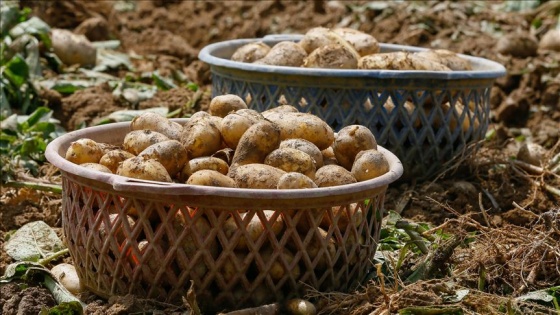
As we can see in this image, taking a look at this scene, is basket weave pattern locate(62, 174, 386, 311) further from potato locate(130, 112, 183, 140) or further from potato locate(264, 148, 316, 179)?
potato locate(130, 112, 183, 140)

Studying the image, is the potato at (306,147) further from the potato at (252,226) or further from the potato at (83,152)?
the potato at (83,152)

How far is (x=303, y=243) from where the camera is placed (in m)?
2.60

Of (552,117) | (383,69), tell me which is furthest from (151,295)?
(552,117)

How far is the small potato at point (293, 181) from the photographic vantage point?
260 cm

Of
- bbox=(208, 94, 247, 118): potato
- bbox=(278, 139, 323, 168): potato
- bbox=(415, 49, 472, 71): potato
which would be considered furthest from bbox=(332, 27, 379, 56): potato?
bbox=(278, 139, 323, 168): potato

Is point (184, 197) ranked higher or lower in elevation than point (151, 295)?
higher

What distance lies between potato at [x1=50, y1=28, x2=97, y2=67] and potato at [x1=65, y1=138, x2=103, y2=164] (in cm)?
286

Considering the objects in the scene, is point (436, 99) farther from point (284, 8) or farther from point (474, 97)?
point (284, 8)

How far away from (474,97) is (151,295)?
6.89 feet

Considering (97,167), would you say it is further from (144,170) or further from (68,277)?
(68,277)

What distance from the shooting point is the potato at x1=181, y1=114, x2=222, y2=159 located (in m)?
2.86

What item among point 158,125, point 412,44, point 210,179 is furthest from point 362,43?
point 412,44

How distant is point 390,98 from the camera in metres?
4.02

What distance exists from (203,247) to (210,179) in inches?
7.8
